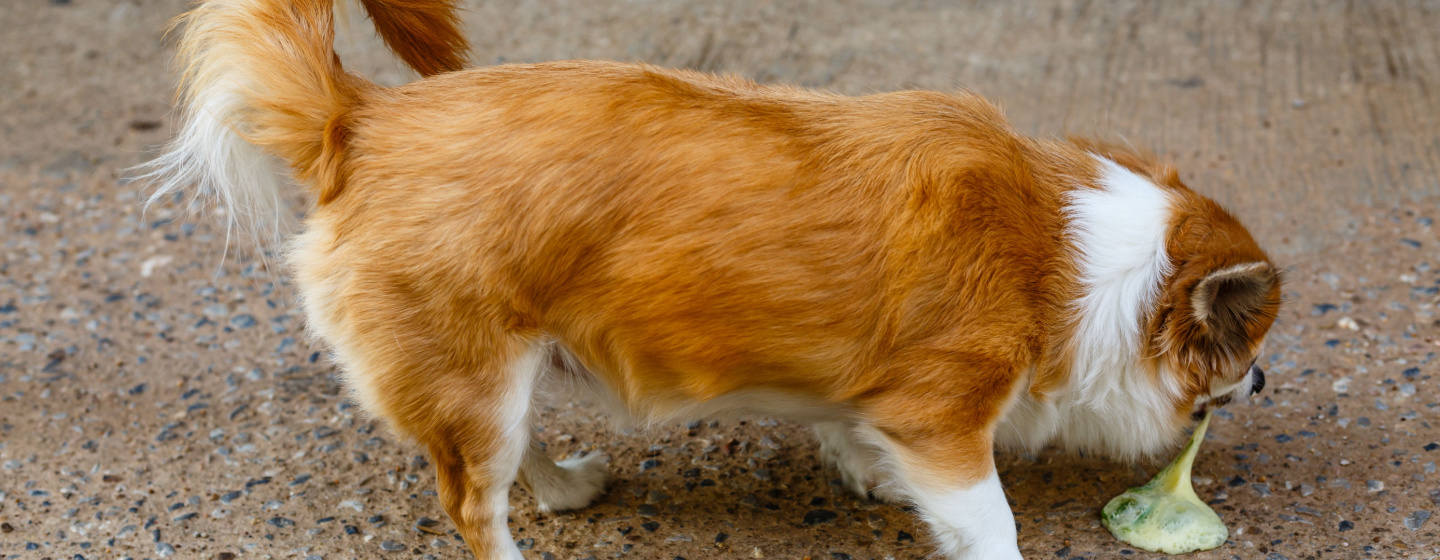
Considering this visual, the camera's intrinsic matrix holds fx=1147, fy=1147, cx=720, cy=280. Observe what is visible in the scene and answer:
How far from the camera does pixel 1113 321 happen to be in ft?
9.48

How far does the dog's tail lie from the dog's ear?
213 centimetres

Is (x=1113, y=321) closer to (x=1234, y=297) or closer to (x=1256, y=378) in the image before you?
(x=1234, y=297)

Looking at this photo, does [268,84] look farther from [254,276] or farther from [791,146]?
[254,276]

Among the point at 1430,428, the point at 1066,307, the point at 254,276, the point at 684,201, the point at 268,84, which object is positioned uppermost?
the point at 268,84

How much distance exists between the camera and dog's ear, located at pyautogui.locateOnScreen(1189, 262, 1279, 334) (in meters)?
2.78

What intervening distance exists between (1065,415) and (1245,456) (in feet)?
2.88

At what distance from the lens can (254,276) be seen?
4.91 metres

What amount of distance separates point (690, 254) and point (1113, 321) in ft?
3.60

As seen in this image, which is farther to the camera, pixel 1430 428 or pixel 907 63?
pixel 907 63

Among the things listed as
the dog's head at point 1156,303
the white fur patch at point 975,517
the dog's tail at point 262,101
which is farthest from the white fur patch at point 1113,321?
the dog's tail at point 262,101

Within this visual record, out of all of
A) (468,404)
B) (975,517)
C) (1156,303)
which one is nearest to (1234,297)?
(1156,303)

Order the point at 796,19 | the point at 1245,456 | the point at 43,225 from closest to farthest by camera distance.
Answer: the point at 1245,456 < the point at 43,225 < the point at 796,19

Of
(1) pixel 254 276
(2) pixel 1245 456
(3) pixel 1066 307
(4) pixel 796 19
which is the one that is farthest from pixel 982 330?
(4) pixel 796 19

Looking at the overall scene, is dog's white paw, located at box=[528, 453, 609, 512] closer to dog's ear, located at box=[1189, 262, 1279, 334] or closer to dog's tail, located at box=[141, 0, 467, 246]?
dog's tail, located at box=[141, 0, 467, 246]
